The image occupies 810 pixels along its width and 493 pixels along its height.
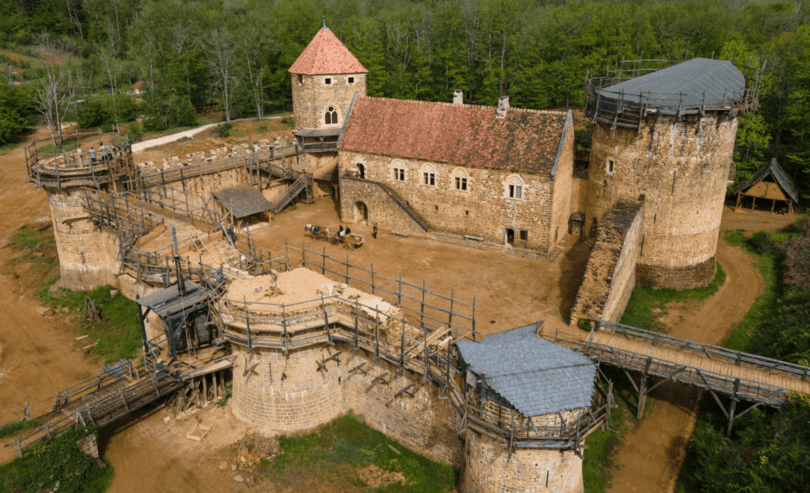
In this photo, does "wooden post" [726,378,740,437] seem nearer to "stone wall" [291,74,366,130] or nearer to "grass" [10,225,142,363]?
"grass" [10,225,142,363]

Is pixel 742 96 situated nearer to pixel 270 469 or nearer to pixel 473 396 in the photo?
pixel 473 396

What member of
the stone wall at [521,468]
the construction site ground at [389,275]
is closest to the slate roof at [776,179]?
the construction site ground at [389,275]

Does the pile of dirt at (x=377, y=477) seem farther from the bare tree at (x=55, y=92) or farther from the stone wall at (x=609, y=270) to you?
the bare tree at (x=55, y=92)

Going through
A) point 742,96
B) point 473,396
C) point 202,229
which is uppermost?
point 742,96

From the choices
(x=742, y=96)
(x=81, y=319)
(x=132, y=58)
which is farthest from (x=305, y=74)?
(x=132, y=58)

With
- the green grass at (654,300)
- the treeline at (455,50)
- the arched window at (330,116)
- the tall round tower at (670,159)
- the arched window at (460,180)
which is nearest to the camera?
the tall round tower at (670,159)

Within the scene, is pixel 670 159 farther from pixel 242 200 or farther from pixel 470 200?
pixel 242 200

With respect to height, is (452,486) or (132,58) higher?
(132,58)
